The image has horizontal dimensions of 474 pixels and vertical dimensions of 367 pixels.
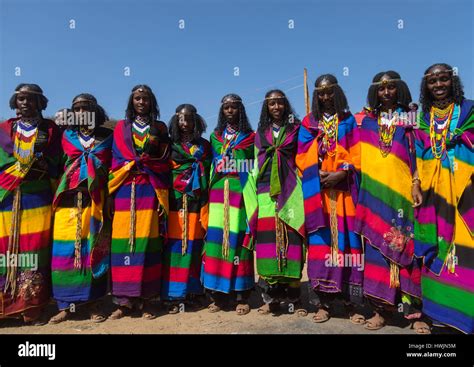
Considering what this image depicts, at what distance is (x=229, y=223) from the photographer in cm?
450

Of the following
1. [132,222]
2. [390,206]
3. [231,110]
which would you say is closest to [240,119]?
[231,110]

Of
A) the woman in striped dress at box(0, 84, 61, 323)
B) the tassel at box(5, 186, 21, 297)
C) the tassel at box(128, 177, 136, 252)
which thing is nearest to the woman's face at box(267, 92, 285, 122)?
the tassel at box(128, 177, 136, 252)

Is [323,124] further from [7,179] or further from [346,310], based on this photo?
[7,179]

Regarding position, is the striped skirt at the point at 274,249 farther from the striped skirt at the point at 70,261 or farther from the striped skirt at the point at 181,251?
the striped skirt at the point at 70,261

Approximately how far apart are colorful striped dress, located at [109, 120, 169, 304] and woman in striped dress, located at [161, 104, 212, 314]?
160 mm

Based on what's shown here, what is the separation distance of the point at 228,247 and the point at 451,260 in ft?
7.99

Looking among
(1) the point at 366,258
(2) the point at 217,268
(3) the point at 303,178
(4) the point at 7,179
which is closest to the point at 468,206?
(1) the point at 366,258

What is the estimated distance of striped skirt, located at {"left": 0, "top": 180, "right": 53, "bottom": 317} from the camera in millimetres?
4234

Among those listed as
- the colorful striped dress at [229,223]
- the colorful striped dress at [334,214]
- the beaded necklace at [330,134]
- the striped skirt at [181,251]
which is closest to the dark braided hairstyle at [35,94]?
the striped skirt at [181,251]

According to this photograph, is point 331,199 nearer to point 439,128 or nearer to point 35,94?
point 439,128

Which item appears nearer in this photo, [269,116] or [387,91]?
[387,91]

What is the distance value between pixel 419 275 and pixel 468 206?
2.81 ft

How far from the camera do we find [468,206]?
11.6 feet
